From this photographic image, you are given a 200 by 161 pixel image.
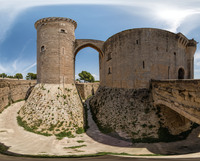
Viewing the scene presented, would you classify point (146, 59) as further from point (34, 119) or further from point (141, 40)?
point (34, 119)

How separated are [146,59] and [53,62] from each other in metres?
12.5

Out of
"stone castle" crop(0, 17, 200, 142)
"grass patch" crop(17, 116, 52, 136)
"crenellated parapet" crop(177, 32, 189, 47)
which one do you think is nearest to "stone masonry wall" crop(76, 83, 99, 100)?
"stone castle" crop(0, 17, 200, 142)

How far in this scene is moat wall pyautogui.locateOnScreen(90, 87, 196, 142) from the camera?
10617 millimetres

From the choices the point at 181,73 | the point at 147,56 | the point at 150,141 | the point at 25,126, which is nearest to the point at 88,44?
the point at 147,56

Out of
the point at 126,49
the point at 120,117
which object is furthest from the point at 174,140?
the point at 126,49

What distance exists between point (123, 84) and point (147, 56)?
4678 millimetres

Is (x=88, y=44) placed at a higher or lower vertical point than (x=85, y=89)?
higher

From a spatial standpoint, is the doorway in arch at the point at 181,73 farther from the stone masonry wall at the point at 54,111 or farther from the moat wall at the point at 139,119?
the stone masonry wall at the point at 54,111

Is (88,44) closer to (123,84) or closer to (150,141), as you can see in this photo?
(123,84)

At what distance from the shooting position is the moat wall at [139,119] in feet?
34.8

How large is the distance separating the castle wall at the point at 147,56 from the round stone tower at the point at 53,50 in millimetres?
8045

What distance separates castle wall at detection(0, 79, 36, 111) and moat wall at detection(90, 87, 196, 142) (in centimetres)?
1315

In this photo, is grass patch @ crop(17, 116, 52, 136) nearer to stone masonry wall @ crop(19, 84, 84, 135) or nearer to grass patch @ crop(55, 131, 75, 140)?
→ stone masonry wall @ crop(19, 84, 84, 135)

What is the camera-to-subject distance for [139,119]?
39.2 feet
